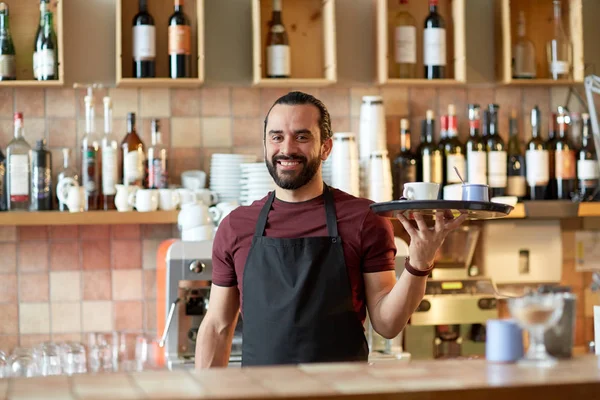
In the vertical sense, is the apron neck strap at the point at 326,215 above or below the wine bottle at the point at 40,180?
below

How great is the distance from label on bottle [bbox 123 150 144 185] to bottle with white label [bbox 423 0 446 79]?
1216 mm

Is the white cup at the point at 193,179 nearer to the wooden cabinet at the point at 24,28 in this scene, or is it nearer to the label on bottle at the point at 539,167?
the wooden cabinet at the point at 24,28

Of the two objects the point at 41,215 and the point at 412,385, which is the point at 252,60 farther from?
the point at 412,385

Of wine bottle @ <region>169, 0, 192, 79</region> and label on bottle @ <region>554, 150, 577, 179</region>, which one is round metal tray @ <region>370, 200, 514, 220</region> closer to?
wine bottle @ <region>169, 0, 192, 79</region>

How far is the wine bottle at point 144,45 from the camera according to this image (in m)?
3.71

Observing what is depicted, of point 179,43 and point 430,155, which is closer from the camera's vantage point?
point 179,43

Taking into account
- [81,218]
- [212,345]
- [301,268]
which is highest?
[81,218]

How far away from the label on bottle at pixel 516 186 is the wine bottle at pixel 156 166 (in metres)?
1.39

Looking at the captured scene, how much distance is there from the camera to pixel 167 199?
367cm

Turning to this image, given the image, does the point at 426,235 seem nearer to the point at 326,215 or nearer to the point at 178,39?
the point at 326,215

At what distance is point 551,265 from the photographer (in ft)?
13.4

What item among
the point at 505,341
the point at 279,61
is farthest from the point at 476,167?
the point at 505,341

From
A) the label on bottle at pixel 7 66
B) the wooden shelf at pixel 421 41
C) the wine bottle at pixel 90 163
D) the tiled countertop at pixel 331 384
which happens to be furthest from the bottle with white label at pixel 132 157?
the tiled countertop at pixel 331 384

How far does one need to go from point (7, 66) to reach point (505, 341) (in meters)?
2.51
